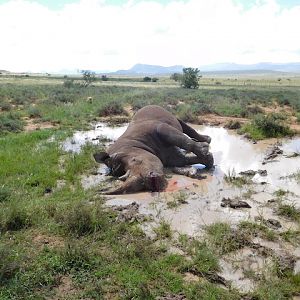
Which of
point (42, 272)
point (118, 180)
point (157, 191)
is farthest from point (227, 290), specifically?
point (118, 180)

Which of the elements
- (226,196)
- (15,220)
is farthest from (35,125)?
(15,220)

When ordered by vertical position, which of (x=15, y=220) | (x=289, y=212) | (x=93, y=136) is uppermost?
(x=15, y=220)

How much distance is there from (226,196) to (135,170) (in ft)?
6.43

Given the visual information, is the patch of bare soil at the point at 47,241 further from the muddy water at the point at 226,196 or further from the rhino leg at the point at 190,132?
the rhino leg at the point at 190,132

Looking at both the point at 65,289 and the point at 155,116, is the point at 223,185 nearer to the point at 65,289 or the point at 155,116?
the point at 155,116

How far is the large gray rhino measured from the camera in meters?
8.54

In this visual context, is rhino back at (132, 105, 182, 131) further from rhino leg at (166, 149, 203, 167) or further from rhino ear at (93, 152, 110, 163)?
rhino ear at (93, 152, 110, 163)

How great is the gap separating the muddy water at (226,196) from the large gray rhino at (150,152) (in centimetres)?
30

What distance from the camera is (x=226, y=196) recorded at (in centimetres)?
852

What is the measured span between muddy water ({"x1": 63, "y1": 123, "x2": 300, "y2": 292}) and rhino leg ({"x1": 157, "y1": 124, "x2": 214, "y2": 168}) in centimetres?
36

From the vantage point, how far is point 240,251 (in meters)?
5.89

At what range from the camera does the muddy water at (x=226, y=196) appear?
5.64 m

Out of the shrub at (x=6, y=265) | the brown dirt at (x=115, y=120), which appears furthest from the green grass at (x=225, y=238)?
the brown dirt at (x=115, y=120)

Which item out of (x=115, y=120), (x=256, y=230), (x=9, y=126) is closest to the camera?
(x=256, y=230)
